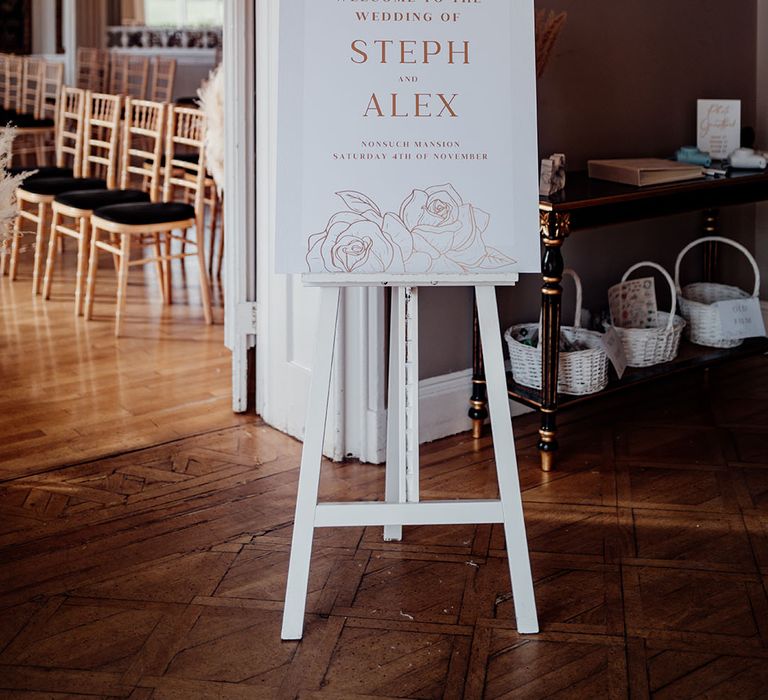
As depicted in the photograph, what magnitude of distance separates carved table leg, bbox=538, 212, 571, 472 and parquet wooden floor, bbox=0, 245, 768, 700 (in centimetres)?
12

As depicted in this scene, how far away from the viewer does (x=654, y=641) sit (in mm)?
2207

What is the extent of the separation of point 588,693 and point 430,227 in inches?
A: 37.7

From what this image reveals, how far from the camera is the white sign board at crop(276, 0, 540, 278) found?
2.13m

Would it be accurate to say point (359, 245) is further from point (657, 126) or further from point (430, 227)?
point (657, 126)

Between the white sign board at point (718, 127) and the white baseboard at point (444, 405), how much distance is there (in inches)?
51.1

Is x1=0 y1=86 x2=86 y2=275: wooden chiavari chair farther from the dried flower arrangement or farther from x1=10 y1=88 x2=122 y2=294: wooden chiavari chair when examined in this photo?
the dried flower arrangement

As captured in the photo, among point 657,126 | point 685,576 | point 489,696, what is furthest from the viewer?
point 657,126

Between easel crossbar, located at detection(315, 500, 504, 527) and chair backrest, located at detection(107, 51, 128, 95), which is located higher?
chair backrest, located at detection(107, 51, 128, 95)

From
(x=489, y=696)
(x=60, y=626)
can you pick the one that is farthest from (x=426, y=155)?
(x=60, y=626)

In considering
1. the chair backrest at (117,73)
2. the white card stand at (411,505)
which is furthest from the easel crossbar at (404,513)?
the chair backrest at (117,73)

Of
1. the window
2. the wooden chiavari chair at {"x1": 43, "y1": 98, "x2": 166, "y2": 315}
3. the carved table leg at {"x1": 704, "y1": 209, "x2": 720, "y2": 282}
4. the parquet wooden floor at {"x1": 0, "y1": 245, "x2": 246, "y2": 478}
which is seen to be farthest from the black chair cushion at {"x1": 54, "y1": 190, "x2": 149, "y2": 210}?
the window

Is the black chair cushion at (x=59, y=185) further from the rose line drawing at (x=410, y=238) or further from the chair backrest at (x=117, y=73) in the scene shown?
the chair backrest at (x=117, y=73)

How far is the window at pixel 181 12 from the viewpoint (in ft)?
38.7

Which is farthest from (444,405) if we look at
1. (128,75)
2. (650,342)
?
(128,75)
